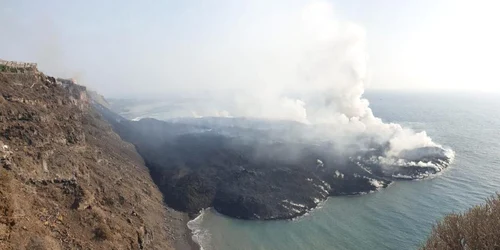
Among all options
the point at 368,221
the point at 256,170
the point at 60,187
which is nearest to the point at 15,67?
the point at 60,187

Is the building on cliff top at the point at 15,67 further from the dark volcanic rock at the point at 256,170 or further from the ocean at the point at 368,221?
the ocean at the point at 368,221

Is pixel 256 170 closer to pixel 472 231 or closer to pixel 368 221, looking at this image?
pixel 368 221

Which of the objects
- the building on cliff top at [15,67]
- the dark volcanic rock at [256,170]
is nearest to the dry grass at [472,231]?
the dark volcanic rock at [256,170]

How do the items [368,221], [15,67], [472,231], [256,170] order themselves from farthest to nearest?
1. [256,170]
2. [368,221]
3. [15,67]
4. [472,231]

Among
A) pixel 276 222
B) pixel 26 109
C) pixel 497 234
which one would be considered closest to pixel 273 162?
pixel 276 222

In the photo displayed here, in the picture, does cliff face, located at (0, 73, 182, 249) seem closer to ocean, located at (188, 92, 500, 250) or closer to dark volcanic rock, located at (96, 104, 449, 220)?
dark volcanic rock, located at (96, 104, 449, 220)

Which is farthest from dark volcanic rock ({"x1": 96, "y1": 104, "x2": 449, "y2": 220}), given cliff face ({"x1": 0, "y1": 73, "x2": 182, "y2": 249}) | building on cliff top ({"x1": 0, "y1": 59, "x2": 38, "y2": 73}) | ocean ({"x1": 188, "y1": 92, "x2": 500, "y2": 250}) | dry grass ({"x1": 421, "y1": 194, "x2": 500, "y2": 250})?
dry grass ({"x1": 421, "y1": 194, "x2": 500, "y2": 250})

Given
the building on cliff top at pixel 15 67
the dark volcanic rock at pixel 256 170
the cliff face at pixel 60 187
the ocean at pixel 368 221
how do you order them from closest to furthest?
the cliff face at pixel 60 187 → the ocean at pixel 368 221 → the building on cliff top at pixel 15 67 → the dark volcanic rock at pixel 256 170
